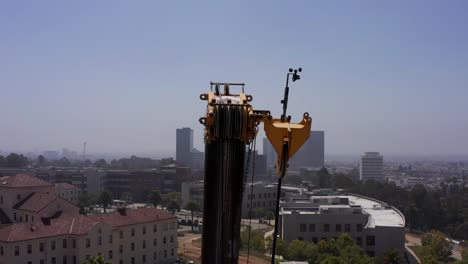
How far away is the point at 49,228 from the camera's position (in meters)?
31.6

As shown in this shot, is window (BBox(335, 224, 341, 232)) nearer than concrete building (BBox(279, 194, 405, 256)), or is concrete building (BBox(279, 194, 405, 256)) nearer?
concrete building (BBox(279, 194, 405, 256))

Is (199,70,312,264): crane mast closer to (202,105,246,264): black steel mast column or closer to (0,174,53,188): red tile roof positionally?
(202,105,246,264): black steel mast column

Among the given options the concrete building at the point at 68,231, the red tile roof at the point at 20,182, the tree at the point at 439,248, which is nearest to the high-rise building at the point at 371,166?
the tree at the point at 439,248

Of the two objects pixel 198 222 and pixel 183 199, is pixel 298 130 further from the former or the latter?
pixel 183 199

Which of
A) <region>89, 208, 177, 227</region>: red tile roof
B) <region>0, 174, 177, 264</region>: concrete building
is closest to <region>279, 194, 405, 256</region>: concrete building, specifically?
<region>0, 174, 177, 264</region>: concrete building

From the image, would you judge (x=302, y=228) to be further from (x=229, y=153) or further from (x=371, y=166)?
(x=371, y=166)

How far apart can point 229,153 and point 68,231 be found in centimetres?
2631

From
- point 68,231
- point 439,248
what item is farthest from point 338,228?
point 68,231

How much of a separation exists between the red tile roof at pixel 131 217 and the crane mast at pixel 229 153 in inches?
1037

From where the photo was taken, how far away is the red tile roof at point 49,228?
29938 millimetres

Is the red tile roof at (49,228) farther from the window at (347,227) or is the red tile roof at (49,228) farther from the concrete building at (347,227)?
the window at (347,227)

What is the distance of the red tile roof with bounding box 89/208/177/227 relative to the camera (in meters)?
34.1

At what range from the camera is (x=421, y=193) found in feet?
217

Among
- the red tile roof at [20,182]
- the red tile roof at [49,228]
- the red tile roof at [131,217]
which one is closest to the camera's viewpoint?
the red tile roof at [49,228]
